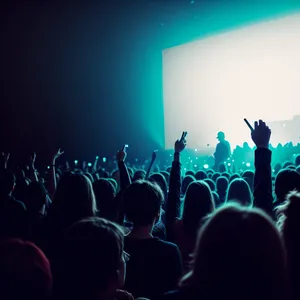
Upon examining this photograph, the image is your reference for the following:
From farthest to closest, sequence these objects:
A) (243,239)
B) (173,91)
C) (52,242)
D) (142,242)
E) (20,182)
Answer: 1. (173,91)
2. (20,182)
3. (52,242)
4. (142,242)
5. (243,239)

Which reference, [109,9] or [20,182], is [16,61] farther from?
[20,182]

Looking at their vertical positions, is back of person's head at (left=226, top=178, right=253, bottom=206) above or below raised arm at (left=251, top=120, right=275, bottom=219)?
below

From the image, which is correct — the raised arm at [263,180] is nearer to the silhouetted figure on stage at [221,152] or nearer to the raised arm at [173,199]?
the raised arm at [173,199]

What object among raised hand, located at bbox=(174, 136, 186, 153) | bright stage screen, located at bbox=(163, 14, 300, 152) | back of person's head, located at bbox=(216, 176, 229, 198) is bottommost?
back of person's head, located at bbox=(216, 176, 229, 198)

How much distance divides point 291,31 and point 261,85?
2117mm

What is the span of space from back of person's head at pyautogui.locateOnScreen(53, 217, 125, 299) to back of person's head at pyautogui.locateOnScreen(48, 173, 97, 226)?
1153 mm

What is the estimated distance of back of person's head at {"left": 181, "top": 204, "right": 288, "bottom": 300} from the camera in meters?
1.13

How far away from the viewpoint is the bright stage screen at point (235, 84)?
13.2m

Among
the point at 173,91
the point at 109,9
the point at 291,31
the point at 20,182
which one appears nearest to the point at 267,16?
the point at 291,31

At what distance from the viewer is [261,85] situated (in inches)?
547

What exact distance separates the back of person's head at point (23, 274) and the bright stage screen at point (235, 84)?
12974mm

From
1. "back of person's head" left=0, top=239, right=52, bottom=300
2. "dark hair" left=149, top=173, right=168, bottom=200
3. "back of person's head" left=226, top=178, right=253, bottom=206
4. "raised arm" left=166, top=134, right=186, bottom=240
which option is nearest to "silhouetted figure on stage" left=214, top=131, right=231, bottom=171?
"dark hair" left=149, top=173, right=168, bottom=200

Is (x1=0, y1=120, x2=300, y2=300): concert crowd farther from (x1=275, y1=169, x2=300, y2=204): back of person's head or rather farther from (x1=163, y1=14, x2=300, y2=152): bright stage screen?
(x1=163, y1=14, x2=300, y2=152): bright stage screen

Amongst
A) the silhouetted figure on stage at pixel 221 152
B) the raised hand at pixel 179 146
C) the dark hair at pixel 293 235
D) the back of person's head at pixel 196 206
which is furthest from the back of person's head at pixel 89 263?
the silhouetted figure on stage at pixel 221 152
